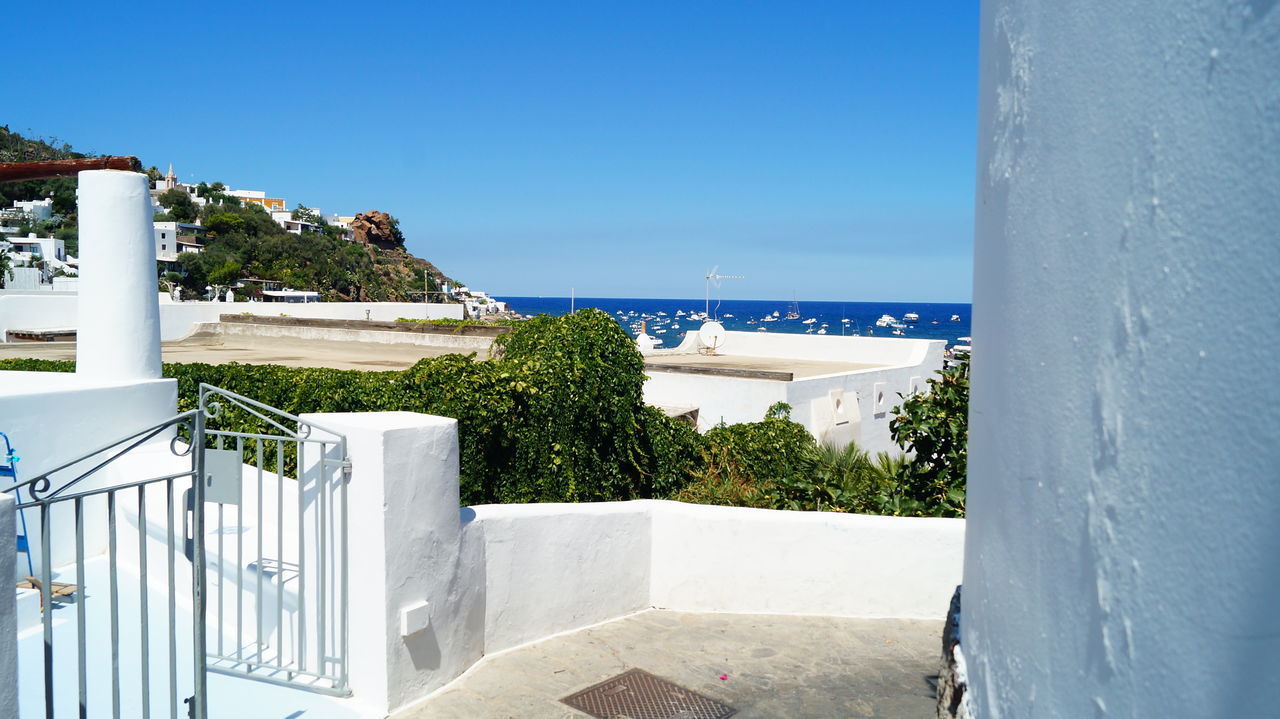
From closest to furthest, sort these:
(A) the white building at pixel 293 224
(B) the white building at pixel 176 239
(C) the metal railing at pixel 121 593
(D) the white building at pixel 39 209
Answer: (C) the metal railing at pixel 121 593 < (B) the white building at pixel 176 239 < (D) the white building at pixel 39 209 < (A) the white building at pixel 293 224

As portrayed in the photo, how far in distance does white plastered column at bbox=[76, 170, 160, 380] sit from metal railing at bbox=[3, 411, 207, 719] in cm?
88

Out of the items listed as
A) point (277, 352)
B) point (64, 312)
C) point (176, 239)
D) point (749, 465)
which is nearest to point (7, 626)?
point (749, 465)

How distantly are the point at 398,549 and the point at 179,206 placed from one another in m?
90.7

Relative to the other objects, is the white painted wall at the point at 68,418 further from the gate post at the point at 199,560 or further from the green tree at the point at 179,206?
the green tree at the point at 179,206

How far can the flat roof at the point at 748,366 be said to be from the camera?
15.9m

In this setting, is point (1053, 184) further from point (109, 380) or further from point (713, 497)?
point (109, 380)

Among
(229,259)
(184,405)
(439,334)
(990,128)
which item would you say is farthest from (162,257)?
(990,128)

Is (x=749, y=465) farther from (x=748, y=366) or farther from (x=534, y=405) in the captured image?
(x=748, y=366)

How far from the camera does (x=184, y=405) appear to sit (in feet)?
34.3

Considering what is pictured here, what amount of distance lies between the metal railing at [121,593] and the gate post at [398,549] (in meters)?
0.94

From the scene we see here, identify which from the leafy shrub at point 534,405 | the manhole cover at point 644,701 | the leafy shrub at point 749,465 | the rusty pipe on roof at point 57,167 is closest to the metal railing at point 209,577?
the leafy shrub at point 534,405

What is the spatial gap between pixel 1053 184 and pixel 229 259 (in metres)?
64.0

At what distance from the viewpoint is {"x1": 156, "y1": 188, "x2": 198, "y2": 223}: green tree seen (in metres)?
83.7

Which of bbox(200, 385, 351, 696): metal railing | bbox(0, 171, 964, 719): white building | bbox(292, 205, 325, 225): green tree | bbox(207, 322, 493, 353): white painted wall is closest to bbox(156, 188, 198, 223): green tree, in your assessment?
bbox(292, 205, 325, 225): green tree
